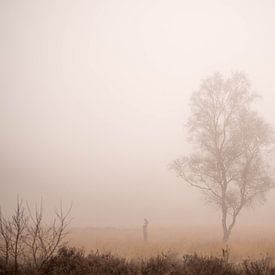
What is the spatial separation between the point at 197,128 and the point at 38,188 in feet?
210

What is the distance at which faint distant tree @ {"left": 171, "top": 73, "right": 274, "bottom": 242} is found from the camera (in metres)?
23.4

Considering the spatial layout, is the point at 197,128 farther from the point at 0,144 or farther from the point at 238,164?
the point at 0,144

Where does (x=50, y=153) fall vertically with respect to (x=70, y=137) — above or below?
below

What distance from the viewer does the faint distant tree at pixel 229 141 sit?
23.4 metres

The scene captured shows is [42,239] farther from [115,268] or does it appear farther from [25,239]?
[115,268]

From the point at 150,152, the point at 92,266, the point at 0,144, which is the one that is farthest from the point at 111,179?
the point at 92,266

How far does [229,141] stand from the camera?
78.7 feet

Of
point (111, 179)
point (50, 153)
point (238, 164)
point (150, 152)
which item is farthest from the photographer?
Answer: point (50, 153)

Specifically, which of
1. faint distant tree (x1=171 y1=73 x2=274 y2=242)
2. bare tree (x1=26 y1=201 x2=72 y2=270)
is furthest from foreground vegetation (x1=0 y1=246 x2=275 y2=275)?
faint distant tree (x1=171 y1=73 x2=274 y2=242)

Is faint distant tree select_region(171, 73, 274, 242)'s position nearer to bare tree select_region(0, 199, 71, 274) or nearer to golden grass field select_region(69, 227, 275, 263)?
golden grass field select_region(69, 227, 275, 263)

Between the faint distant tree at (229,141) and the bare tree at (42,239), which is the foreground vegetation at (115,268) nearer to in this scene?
the bare tree at (42,239)

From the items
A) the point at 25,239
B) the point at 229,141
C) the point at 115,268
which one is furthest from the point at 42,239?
the point at 229,141

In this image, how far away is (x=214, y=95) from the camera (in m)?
25.1

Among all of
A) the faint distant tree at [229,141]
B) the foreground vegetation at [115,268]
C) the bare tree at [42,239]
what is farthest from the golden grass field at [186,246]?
the bare tree at [42,239]
